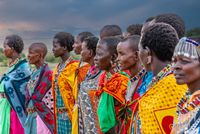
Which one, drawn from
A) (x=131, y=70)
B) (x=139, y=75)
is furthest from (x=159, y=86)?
(x=131, y=70)

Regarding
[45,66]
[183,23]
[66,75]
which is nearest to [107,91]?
[183,23]

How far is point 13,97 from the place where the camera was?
8031mm

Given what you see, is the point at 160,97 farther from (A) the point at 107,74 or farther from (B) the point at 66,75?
(B) the point at 66,75

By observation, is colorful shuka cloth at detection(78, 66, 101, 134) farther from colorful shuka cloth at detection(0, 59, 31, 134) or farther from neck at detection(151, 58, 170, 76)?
colorful shuka cloth at detection(0, 59, 31, 134)

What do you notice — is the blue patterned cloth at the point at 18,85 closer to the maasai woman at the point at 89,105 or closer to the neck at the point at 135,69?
the maasai woman at the point at 89,105

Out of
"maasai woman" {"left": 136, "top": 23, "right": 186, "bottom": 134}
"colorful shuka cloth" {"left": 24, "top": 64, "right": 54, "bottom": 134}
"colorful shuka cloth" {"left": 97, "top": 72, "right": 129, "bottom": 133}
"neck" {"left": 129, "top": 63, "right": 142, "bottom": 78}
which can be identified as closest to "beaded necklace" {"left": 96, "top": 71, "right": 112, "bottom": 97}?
"colorful shuka cloth" {"left": 97, "top": 72, "right": 129, "bottom": 133}

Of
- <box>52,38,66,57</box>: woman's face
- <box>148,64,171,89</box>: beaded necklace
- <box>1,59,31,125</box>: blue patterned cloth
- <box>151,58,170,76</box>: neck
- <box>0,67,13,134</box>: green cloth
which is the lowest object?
<box>0,67,13,134</box>: green cloth

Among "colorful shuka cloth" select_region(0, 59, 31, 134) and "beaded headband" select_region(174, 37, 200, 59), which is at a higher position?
"beaded headband" select_region(174, 37, 200, 59)

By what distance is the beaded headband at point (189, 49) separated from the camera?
302cm

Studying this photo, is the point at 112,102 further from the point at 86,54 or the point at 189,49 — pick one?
the point at 189,49

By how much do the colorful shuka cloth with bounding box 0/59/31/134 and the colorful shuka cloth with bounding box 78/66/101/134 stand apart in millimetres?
2712

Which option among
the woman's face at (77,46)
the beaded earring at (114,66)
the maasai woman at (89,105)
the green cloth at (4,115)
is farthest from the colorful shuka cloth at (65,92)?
the beaded earring at (114,66)

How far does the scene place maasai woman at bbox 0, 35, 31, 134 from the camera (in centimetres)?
801

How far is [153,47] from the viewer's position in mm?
3609
